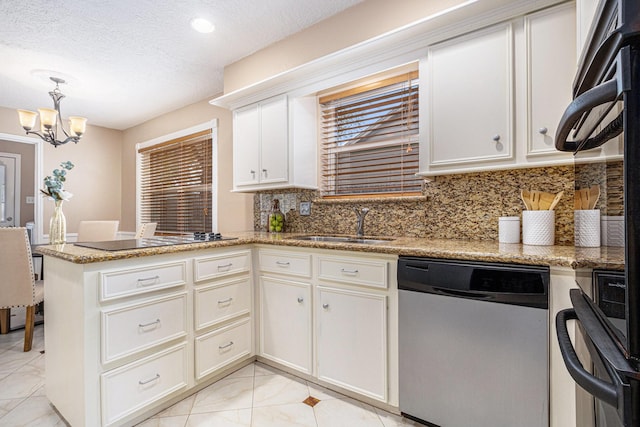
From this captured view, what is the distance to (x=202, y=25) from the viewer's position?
94.4 inches

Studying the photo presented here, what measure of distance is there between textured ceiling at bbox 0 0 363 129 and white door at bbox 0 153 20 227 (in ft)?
5.14

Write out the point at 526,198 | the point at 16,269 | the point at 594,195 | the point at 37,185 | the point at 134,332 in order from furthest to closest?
1. the point at 37,185
2. the point at 16,269
3. the point at 526,198
4. the point at 134,332
5. the point at 594,195

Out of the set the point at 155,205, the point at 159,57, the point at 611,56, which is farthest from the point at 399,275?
the point at 155,205

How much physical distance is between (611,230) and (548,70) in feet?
4.33

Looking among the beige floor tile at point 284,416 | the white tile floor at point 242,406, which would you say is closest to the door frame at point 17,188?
the white tile floor at point 242,406

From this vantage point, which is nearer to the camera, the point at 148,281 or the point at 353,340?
the point at 148,281

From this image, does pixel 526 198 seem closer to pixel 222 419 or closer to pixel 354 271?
pixel 354 271

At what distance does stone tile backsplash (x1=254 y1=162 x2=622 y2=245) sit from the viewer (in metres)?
1.73

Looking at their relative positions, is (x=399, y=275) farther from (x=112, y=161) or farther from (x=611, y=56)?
Answer: (x=112, y=161)

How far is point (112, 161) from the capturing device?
5.08m

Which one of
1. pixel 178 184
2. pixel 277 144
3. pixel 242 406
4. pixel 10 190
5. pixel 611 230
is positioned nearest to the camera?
pixel 611 230

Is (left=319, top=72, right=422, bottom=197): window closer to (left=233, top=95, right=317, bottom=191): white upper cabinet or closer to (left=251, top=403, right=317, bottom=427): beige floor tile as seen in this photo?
(left=233, top=95, right=317, bottom=191): white upper cabinet

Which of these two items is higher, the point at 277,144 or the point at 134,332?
the point at 277,144

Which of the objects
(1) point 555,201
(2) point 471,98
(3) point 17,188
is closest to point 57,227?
(2) point 471,98
